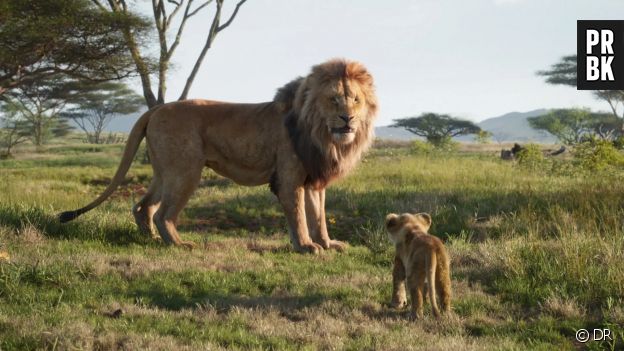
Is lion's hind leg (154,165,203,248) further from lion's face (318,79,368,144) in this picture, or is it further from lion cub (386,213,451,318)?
lion cub (386,213,451,318)

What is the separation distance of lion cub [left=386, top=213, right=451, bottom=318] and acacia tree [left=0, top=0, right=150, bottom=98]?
1605cm

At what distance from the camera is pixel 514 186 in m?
13.0

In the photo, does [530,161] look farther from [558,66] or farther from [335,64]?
[558,66]

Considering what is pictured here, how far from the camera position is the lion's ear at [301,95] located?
23.0 feet

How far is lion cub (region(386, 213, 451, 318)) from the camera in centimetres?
459

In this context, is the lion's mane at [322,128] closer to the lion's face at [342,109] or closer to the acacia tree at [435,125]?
the lion's face at [342,109]

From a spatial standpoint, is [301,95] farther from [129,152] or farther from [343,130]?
[129,152]

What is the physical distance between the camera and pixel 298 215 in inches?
277

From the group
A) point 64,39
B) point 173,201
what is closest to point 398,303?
point 173,201

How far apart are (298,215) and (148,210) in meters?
2.09

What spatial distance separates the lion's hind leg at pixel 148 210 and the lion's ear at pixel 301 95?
206 cm

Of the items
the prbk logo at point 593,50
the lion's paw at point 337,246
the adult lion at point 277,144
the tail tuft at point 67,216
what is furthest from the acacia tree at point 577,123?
the tail tuft at point 67,216

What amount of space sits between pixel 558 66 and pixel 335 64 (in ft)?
150

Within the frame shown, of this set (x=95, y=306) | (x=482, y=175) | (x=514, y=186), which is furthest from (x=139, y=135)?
(x=482, y=175)
